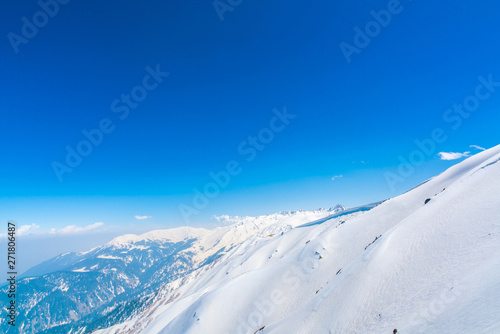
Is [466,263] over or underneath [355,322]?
over

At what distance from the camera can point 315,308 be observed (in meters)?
27.2

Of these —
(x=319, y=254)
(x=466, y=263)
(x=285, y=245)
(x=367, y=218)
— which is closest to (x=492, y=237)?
(x=466, y=263)

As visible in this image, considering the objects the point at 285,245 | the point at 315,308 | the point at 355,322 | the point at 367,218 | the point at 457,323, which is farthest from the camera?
the point at 285,245

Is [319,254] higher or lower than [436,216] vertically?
lower

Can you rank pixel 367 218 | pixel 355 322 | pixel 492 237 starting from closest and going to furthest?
pixel 492 237
pixel 355 322
pixel 367 218

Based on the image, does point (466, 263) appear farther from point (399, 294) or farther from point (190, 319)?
point (190, 319)

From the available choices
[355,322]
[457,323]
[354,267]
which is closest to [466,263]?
[457,323]

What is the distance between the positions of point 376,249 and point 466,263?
1220 centimetres

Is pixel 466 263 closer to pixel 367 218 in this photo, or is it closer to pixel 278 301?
pixel 278 301

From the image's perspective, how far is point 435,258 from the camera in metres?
22.3

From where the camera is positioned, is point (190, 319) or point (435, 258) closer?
point (435, 258)

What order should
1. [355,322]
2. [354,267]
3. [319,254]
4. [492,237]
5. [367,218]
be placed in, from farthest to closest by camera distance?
[367,218]
[319,254]
[354,267]
[355,322]
[492,237]

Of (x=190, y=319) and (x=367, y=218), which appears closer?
(x=190, y=319)

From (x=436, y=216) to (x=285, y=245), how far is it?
84340 millimetres
